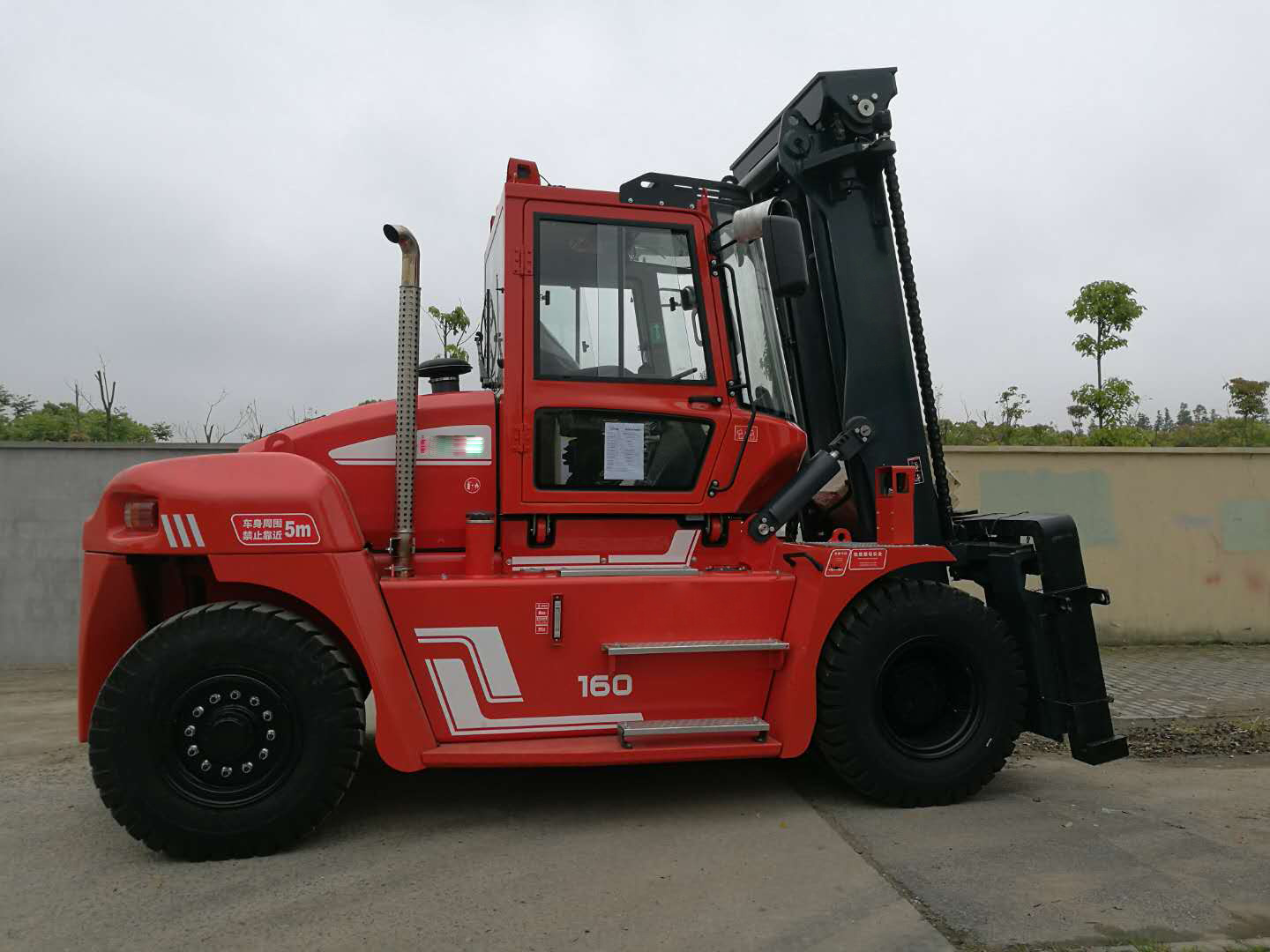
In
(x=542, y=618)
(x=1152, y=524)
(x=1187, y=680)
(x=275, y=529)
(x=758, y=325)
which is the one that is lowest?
(x=1187, y=680)

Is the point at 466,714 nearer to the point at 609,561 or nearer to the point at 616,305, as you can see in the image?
the point at 609,561

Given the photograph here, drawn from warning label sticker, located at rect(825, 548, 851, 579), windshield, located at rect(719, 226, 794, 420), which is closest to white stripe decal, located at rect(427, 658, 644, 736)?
warning label sticker, located at rect(825, 548, 851, 579)

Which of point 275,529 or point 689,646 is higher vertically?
point 275,529

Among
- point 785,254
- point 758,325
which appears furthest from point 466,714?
point 785,254

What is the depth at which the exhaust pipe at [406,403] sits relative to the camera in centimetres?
395

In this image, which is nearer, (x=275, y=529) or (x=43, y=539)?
(x=275, y=529)

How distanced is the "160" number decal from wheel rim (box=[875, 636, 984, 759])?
127 cm

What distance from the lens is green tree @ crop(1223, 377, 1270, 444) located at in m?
14.4

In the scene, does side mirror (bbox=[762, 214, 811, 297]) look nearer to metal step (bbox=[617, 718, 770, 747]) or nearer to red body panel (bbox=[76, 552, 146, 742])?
metal step (bbox=[617, 718, 770, 747])

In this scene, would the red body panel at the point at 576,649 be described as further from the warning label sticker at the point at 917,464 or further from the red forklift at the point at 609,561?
the warning label sticker at the point at 917,464

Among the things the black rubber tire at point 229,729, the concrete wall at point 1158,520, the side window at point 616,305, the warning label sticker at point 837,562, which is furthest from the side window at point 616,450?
the concrete wall at point 1158,520

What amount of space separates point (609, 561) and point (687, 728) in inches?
35.6

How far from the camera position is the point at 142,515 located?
368 cm

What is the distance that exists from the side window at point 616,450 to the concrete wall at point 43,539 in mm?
5415
